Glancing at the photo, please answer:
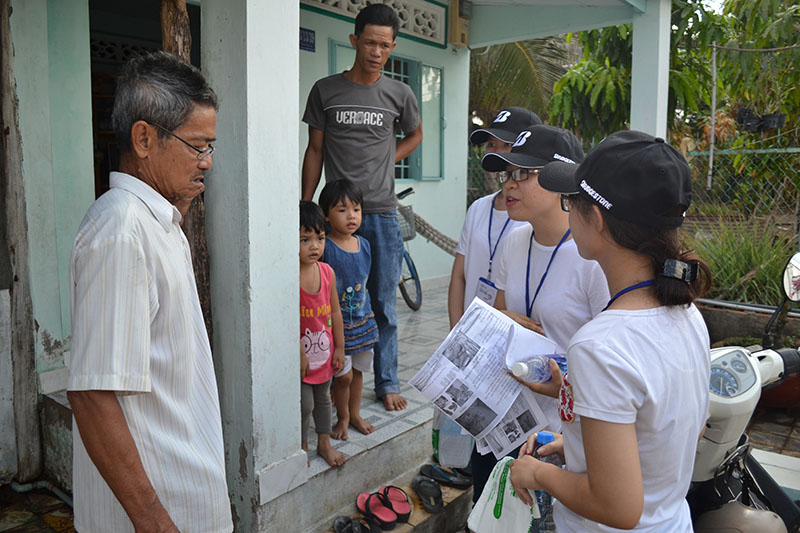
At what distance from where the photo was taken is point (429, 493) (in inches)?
127

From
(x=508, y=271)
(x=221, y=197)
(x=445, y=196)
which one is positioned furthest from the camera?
(x=445, y=196)

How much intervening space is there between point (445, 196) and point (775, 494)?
5849 millimetres

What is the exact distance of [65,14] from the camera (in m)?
3.40

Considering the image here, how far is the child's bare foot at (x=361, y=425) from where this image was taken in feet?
11.0

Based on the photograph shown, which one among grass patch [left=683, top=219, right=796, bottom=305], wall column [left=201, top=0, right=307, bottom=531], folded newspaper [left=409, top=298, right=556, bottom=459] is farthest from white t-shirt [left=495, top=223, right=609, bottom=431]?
grass patch [left=683, top=219, right=796, bottom=305]

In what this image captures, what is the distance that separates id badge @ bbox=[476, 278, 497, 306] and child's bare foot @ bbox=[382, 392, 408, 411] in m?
1.30

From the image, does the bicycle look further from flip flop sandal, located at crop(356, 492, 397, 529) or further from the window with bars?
flip flop sandal, located at crop(356, 492, 397, 529)

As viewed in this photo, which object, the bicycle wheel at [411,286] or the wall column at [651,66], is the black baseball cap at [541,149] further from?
the bicycle wheel at [411,286]

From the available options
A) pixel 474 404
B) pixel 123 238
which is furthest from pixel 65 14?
pixel 474 404

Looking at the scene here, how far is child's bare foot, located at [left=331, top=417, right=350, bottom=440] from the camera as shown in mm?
3264

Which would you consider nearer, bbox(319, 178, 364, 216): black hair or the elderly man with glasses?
the elderly man with glasses

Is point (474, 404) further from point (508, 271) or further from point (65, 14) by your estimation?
point (65, 14)

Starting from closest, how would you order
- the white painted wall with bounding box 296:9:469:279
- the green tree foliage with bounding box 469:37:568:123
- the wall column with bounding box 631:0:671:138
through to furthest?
the wall column with bounding box 631:0:671:138 < the white painted wall with bounding box 296:9:469:279 < the green tree foliage with bounding box 469:37:568:123

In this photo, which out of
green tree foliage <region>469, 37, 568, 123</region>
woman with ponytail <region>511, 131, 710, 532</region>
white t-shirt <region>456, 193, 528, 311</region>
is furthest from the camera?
green tree foliage <region>469, 37, 568, 123</region>
